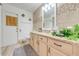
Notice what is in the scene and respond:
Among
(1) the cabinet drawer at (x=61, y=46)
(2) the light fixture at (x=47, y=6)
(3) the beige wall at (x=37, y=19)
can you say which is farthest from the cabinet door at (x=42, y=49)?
(2) the light fixture at (x=47, y=6)

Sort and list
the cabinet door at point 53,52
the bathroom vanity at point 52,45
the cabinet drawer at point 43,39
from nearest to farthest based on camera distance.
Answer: the bathroom vanity at point 52,45 → the cabinet door at point 53,52 → the cabinet drawer at point 43,39

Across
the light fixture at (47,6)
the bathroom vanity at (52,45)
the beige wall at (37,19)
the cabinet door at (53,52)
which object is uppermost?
the light fixture at (47,6)

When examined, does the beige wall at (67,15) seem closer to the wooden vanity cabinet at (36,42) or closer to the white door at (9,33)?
the wooden vanity cabinet at (36,42)

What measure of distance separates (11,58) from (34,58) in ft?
1.08

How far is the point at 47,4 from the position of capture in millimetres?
1728

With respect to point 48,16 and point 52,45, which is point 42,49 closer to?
point 52,45

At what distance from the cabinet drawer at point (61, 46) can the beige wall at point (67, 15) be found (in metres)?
0.27

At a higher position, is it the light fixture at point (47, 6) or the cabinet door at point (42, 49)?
the light fixture at point (47, 6)

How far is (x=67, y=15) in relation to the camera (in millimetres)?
1652

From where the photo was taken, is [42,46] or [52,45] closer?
[52,45]

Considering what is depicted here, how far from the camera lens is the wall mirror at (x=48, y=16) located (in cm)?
175

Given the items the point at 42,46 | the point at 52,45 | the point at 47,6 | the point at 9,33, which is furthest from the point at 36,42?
the point at 47,6

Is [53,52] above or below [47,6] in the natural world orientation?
below

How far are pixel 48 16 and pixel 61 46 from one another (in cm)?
57
